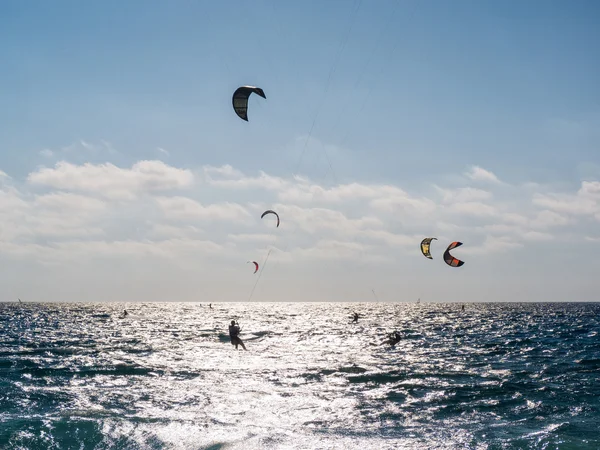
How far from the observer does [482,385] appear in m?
20.0

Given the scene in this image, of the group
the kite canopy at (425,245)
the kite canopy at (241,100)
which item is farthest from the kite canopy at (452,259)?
the kite canopy at (241,100)

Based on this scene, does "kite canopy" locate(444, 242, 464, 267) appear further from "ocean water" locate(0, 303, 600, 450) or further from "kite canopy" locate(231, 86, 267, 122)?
"kite canopy" locate(231, 86, 267, 122)

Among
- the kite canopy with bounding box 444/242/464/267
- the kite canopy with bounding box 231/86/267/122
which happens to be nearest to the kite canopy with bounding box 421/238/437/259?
the kite canopy with bounding box 444/242/464/267

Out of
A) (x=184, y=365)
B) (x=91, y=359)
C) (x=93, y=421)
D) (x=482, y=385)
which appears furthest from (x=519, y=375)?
(x=91, y=359)

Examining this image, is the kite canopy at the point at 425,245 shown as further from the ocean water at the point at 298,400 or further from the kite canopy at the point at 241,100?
the kite canopy at the point at 241,100

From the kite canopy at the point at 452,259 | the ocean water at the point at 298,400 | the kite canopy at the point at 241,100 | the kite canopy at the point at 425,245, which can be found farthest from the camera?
the kite canopy at the point at 425,245

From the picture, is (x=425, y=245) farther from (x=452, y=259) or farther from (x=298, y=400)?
(x=298, y=400)

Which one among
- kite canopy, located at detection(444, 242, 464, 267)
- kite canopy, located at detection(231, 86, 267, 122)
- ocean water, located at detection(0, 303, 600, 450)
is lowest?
ocean water, located at detection(0, 303, 600, 450)

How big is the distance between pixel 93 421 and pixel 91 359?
46.3ft

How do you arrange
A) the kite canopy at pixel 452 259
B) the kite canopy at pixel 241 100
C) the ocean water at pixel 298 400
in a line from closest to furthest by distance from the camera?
the ocean water at pixel 298 400, the kite canopy at pixel 241 100, the kite canopy at pixel 452 259

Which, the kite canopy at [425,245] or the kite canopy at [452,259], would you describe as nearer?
the kite canopy at [452,259]

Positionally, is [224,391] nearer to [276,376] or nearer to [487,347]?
[276,376]

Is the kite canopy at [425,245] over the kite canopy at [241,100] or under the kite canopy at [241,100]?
under

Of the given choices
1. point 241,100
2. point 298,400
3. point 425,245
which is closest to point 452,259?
point 425,245
